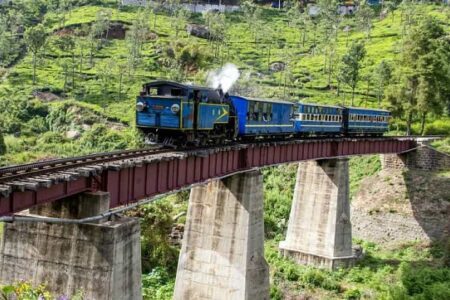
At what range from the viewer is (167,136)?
26141 millimetres

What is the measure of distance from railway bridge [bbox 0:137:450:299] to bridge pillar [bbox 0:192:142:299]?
32 millimetres

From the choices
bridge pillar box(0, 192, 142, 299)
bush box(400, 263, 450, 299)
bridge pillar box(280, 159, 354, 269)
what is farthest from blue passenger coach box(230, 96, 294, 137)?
bridge pillar box(0, 192, 142, 299)

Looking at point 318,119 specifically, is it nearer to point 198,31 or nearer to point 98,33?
point 98,33

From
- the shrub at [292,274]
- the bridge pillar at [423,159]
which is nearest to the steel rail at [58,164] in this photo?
the shrub at [292,274]

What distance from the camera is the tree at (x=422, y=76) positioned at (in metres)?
59.2

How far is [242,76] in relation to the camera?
297 ft

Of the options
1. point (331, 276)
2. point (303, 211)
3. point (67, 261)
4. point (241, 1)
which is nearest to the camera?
point (67, 261)

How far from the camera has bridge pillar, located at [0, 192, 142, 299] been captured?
17.0 meters

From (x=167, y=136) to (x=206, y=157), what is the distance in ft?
6.95

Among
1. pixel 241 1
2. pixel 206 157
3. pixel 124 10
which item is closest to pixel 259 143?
pixel 206 157

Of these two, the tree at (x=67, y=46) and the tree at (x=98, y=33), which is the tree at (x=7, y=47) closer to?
the tree at (x=67, y=46)

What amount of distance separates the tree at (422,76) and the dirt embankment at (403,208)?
1046 cm

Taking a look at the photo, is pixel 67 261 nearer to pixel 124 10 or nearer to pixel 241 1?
pixel 124 10

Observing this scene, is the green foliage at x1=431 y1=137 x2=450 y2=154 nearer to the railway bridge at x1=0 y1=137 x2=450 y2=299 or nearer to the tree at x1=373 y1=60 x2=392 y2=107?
the railway bridge at x1=0 y1=137 x2=450 y2=299
